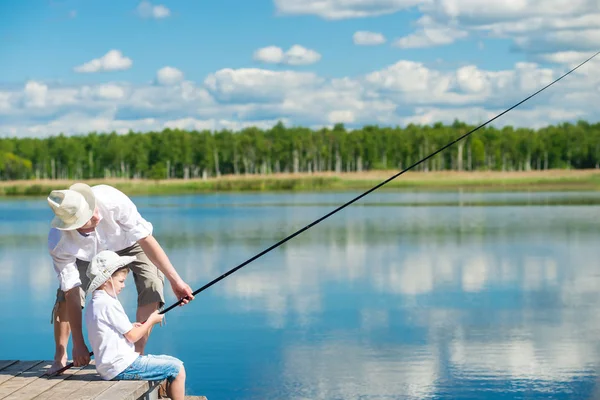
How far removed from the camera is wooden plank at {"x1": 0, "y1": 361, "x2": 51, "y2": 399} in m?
4.31

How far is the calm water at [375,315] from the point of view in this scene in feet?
21.4

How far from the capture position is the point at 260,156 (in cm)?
9594

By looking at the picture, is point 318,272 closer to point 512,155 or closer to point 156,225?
point 156,225

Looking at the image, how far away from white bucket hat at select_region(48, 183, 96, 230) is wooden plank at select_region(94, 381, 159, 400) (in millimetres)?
819

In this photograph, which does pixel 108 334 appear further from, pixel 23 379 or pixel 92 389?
pixel 23 379

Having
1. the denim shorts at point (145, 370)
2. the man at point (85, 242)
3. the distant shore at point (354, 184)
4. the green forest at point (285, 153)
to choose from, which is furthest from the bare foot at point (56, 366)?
the green forest at point (285, 153)

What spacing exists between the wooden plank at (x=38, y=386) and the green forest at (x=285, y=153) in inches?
3430

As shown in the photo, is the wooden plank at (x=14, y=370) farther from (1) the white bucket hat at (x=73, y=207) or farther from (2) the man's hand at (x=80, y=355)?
(1) the white bucket hat at (x=73, y=207)

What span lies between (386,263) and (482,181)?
44917 millimetres

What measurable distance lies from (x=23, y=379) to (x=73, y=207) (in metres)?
0.96

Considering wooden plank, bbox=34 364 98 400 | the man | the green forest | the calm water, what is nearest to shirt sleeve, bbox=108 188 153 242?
the man

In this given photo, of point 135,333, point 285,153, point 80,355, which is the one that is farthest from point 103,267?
point 285,153

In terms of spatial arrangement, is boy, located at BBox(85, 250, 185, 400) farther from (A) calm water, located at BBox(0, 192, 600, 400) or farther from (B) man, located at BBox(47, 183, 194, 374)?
(A) calm water, located at BBox(0, 192, 600, 400)

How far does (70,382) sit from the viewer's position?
440 centimetres
